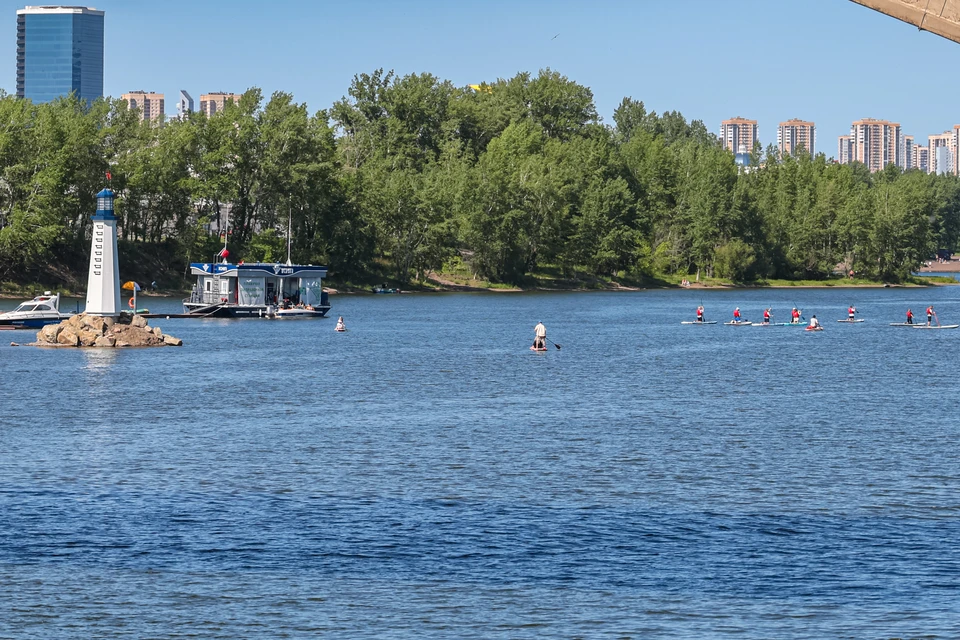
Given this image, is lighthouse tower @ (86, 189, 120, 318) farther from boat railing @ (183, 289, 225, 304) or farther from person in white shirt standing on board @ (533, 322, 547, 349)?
boat railing @ (183, 289, 225, 304)

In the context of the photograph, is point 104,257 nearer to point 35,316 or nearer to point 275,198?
point 35,316

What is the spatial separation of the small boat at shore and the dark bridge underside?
301ft

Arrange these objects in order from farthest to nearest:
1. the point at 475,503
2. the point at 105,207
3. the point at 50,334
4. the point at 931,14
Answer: the point at 50,334 → the point at 105,207 → the point at 475,503 → the point at 931,14

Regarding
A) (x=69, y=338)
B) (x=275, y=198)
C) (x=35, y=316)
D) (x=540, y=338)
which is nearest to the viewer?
(x=69, y=338)

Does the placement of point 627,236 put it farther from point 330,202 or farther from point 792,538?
point 792,538

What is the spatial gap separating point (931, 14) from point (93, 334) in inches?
2978

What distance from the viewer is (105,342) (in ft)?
277

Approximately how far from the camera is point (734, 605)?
2470 centimetres

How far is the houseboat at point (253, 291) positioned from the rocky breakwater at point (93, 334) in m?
33.8

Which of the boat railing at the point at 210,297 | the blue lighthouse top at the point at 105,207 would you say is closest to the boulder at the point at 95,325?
the blue lighthouse top at the point at 105,207

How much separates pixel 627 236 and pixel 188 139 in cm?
7181

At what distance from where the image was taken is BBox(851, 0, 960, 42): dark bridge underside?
14.7 meters

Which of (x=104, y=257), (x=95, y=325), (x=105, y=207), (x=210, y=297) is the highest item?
(x=105, y=207)

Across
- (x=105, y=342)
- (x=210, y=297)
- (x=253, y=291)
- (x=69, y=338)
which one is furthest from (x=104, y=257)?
(x=253, y=291)
